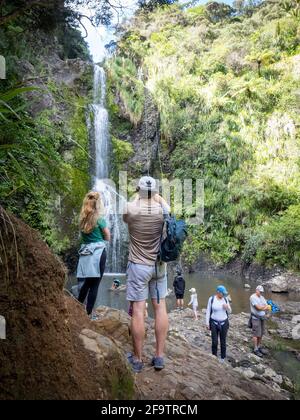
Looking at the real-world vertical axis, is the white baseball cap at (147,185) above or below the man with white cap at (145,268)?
above

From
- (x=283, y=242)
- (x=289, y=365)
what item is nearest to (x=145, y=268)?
(x=289, y=365)

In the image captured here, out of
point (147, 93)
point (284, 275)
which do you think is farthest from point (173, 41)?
point (284, 275)

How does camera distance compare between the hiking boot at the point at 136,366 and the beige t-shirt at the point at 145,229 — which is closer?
the hiking boot at the point at 136,366

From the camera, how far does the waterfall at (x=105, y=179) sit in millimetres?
17375

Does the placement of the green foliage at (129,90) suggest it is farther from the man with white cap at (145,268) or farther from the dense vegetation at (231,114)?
the man with white cap at (145,268)

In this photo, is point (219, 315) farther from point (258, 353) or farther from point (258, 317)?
point (258, 353)

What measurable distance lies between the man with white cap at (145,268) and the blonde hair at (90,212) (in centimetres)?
66

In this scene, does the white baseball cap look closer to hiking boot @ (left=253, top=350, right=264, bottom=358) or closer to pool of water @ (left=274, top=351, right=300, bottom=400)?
pool of water @ (left=274, top=351, right=300, bottom=400)

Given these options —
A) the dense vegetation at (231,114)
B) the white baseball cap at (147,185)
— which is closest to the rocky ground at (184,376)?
the white baseball cap at (147,185)

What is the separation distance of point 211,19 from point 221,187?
56.8ft

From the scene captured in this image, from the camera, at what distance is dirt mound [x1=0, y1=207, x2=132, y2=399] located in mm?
2012

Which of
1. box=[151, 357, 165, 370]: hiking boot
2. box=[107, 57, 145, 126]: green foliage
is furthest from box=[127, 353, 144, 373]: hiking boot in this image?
box=[107, 57, 145, 126]: green foliage

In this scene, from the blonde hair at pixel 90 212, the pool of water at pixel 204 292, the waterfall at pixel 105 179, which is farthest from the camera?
the waterfall at pixel 105 179

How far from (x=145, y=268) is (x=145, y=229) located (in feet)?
1.10
